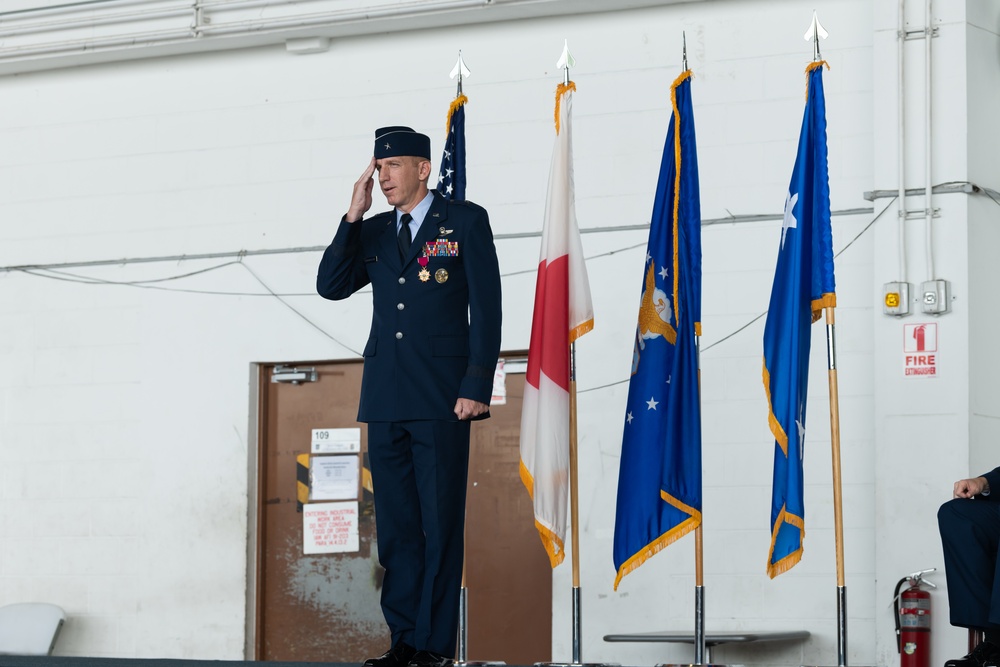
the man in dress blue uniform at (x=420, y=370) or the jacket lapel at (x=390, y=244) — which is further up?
the jacket lapel at (x=390, y=244)

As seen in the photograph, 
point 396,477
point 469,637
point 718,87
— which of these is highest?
point 718,87

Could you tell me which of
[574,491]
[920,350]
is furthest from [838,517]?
[920,350]

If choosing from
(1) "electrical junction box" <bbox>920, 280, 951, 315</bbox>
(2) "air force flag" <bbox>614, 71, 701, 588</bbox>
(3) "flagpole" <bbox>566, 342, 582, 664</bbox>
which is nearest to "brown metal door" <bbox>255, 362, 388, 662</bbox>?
(3) "flagpole" <bbox>566, 342, 582, 664</bbox>

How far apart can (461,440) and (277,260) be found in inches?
126

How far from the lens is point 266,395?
6.64 metres

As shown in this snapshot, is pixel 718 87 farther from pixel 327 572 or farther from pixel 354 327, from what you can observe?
pixel 327 572

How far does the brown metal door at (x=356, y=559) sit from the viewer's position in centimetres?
621

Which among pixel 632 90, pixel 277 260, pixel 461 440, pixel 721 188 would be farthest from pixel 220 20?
pixel 461 440

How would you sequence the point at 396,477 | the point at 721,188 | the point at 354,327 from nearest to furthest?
the point at 396,477
the point at 721,188
the point at 354,327

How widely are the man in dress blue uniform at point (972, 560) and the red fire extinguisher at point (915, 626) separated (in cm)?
157

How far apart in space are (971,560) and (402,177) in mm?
1913

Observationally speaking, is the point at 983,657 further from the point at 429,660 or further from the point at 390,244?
the point at 390,244

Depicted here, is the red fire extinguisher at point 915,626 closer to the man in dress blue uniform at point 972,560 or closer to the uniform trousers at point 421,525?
the man in dress blue uniform at point 972,560

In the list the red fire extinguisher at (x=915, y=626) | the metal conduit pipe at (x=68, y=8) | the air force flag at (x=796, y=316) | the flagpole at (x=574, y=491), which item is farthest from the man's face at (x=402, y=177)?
the metal conduit pipe at (x=68, y=8)
